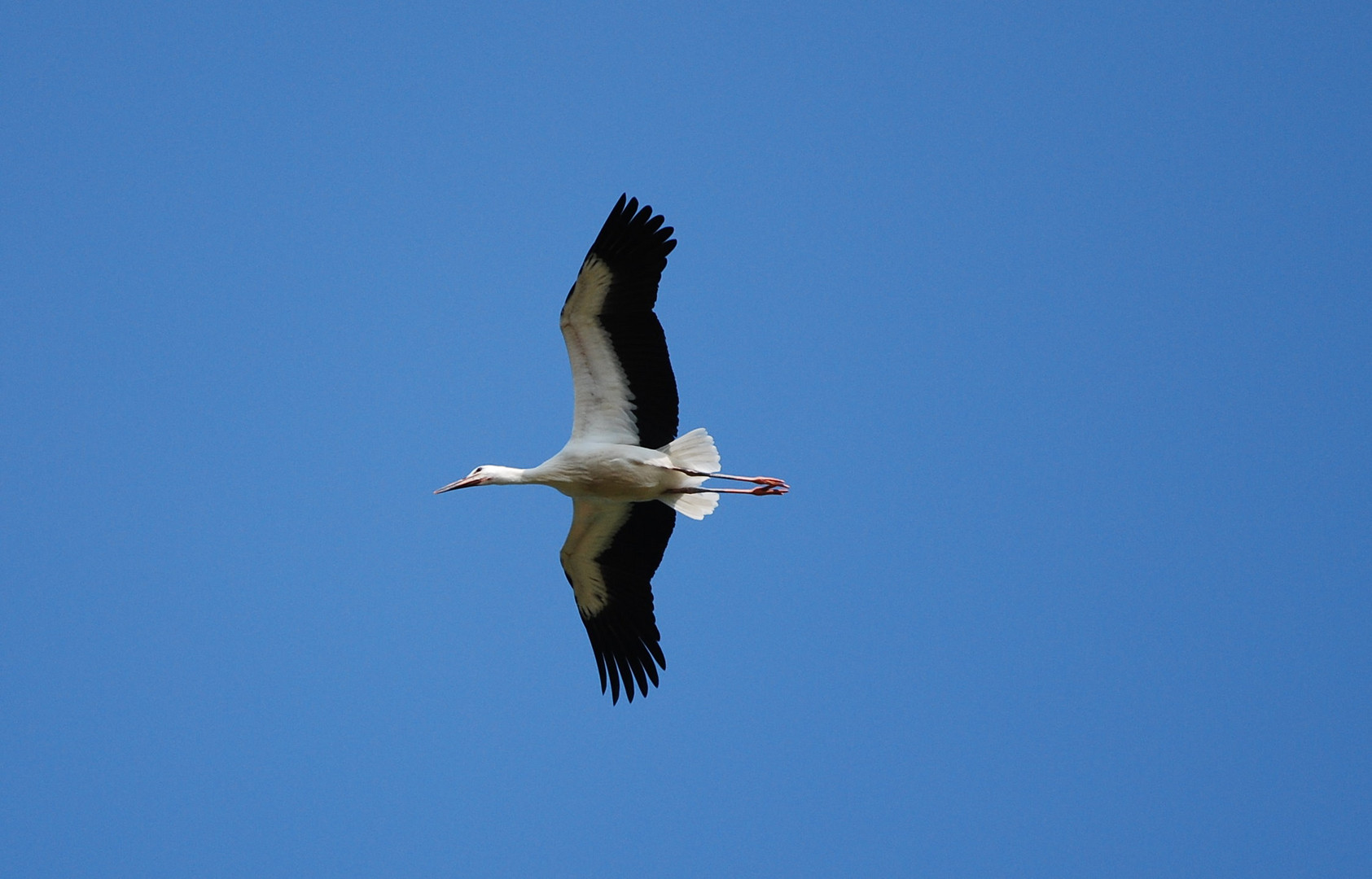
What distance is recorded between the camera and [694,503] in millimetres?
10219

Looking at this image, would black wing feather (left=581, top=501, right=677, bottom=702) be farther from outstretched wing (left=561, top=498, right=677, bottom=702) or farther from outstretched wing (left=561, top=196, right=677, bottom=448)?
outstretched wing (left=561, top=196, right=677, bottom=448)

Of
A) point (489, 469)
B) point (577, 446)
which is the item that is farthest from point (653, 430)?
point (489, 469)

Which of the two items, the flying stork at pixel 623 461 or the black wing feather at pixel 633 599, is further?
the black wing feather at pixel 633 599

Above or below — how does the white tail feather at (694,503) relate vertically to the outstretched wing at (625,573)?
above

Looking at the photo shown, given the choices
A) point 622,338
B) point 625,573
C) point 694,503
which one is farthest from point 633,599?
point 622,338

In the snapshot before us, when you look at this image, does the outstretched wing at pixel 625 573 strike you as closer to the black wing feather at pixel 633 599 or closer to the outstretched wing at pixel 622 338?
the black wing feather at pixel 633 599

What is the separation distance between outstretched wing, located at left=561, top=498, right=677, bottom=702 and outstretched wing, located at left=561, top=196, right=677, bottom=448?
699 mm

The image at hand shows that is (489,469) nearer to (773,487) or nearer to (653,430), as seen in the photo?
(653,430)

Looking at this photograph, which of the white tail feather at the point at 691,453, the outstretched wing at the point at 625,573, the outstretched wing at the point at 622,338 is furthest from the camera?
the outstretched wing at the point at 625,573

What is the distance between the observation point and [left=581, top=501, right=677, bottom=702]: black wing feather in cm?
1038

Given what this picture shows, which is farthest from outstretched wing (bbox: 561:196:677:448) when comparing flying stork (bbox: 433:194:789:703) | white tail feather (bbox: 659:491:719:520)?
white tail feather (bbox: 659:491:719:520)

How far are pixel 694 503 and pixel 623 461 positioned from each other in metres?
0.78

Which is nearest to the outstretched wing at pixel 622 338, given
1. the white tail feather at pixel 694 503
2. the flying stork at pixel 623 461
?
the flying stork at pixel 623 461

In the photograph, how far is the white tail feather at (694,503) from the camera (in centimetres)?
1016
